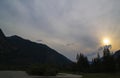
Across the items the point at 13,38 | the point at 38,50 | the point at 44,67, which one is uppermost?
the point at 13,38

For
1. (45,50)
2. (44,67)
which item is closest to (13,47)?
(45,50)

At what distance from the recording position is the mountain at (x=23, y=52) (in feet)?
465

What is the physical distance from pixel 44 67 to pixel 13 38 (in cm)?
15030

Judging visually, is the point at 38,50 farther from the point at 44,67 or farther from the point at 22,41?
the point at 44,67

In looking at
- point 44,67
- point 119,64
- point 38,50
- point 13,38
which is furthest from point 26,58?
point 44,67

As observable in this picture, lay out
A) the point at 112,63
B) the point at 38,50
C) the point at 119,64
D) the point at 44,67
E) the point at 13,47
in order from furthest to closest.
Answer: the point at 38,50
the point at 13,47
the point at 119,64
the point at 112,63
the point at 44,67

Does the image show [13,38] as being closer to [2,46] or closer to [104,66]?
[2,46]

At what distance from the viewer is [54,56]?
180500mm

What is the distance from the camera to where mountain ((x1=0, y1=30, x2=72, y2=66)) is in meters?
142

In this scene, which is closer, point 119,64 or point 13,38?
point 119,64

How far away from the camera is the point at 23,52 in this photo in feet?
521

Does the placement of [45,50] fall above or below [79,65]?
above

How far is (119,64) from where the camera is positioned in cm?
7894

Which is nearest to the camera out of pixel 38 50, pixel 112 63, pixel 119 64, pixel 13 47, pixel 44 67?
pixel 44 67
